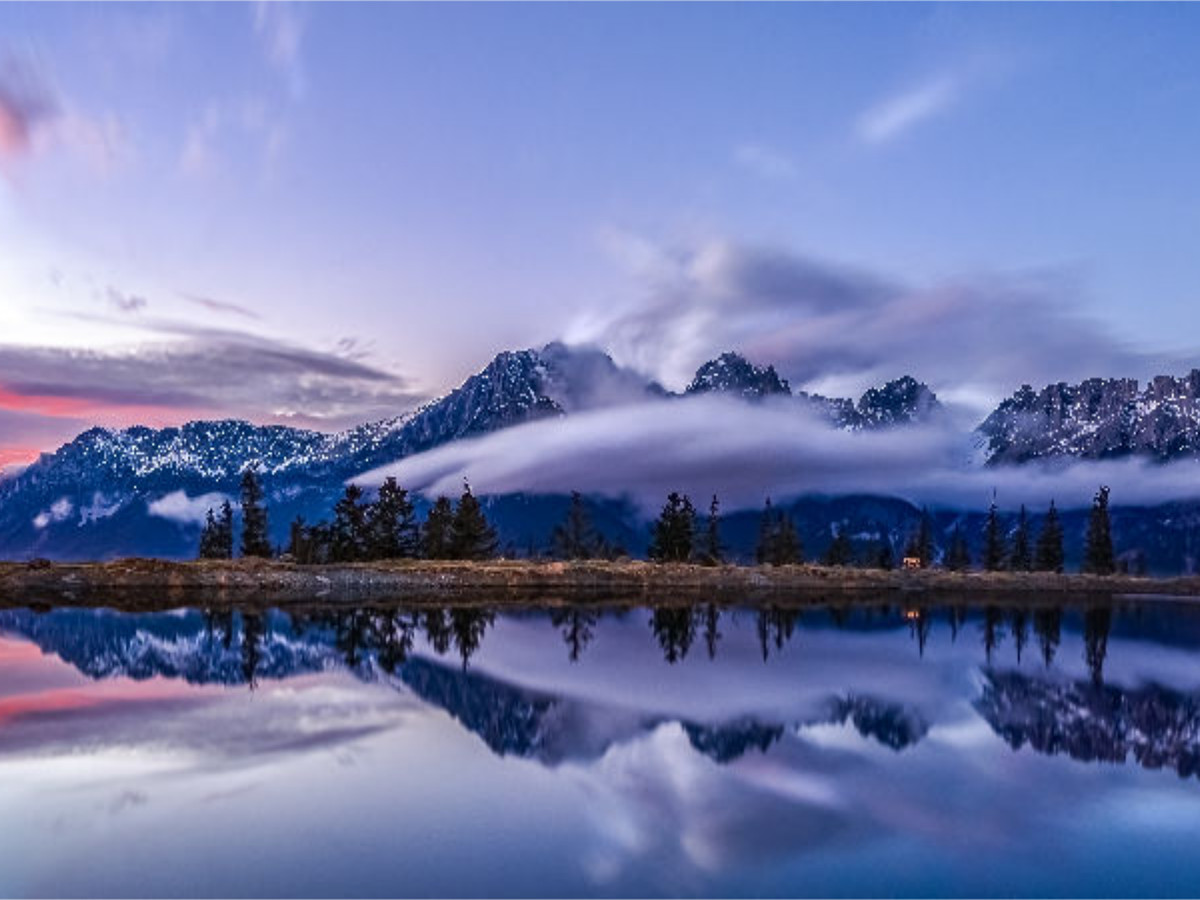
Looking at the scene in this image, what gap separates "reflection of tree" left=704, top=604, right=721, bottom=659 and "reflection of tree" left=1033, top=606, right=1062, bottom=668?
55.6ft

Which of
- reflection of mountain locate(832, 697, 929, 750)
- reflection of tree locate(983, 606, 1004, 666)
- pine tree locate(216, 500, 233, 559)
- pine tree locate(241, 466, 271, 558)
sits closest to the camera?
reflection of mountain locate(832, 697, 929, 750)

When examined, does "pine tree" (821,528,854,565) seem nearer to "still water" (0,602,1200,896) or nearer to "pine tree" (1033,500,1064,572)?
"pine tree" (1033,500,1064,572)

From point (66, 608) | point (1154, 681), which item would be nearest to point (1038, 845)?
point (1154, 681)

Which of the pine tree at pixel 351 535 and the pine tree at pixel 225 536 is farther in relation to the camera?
the pine tree at pixel 225 536

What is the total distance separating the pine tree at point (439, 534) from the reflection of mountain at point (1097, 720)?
3367 inches

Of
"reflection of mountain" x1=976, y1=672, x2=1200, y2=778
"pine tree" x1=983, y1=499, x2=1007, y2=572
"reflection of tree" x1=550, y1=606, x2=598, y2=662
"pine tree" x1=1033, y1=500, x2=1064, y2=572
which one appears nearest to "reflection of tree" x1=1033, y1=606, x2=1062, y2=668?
"reflection of mountain" x1=976, y1=672, x2=1200, y2=778

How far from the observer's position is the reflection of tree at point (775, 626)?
5532 centimetres

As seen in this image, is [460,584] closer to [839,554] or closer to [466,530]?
[466,530]

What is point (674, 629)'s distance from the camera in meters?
62.3

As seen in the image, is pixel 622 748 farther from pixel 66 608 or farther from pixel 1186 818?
pixel 66 608

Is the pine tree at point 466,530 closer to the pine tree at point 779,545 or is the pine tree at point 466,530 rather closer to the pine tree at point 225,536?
the pine tree at point 225,536

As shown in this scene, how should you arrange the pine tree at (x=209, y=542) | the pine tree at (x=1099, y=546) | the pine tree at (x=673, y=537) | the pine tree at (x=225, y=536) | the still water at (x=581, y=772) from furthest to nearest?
the pine tree at (x=1099, y=546)
the pine tree at (x=673, y=537)
the pine tree at (x=225, y=536)
the pine tree at (x=209, y=542)
the still water at (x=581, y=772)

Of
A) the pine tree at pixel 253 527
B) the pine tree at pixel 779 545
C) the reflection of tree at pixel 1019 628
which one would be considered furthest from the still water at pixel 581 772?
the pine tree at pixel 779 545

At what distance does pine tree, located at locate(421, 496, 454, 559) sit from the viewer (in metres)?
120
